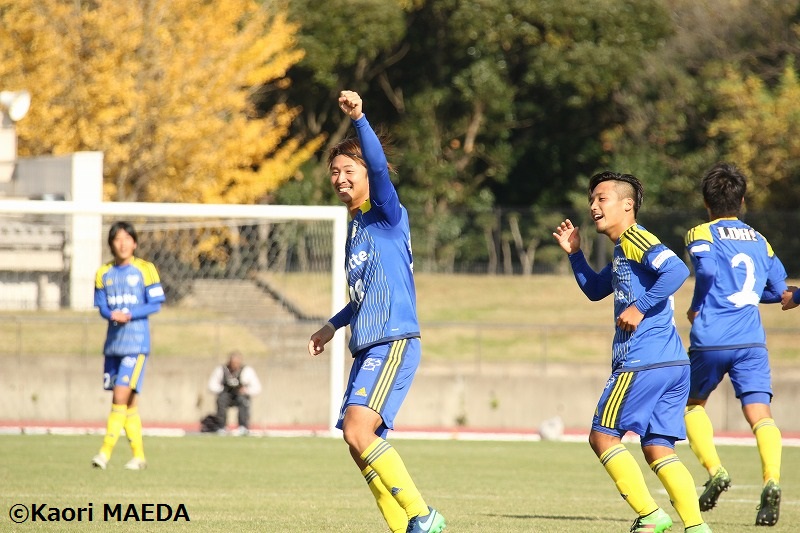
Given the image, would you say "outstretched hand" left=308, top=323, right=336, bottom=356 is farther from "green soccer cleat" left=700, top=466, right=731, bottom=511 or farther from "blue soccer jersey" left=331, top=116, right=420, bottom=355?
"green soccer cleat" left=700, top=466, right=731, bottom=511

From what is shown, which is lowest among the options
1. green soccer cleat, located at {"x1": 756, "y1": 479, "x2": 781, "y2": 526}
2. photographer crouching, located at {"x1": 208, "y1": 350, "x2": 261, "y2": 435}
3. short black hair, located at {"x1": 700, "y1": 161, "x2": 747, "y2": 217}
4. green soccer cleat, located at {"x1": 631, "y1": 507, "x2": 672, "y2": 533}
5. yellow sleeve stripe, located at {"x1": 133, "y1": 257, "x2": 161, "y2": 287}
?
photographer crouching, located at {"x1": 208, "y1": 350, "x2": 261, "y2": 435}

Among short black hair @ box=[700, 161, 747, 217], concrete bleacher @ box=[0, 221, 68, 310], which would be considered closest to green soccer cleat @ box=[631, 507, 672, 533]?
short black hair @ box=[700, 161, 747, 217]

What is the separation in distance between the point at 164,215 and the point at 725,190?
8.87m

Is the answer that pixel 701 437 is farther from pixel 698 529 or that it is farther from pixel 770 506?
pixel 698 529

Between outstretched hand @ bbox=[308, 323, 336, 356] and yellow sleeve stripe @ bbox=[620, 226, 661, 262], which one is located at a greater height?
yellow sleeve stripe @ bbox=[620, 226, 661, 262]

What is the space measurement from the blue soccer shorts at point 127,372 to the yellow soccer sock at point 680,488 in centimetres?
585

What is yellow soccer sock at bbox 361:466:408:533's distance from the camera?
20.7 ft

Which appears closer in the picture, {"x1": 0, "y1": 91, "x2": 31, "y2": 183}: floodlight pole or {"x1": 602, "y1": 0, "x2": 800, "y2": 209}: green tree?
{"x1": 0, "y1": 91, "x2": 31, "y2": 183}: floodlight pole

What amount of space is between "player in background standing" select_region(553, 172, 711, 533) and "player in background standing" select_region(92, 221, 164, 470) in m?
5.64

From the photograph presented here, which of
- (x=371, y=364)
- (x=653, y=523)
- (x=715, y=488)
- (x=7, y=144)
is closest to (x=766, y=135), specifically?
(x=7, y=144)

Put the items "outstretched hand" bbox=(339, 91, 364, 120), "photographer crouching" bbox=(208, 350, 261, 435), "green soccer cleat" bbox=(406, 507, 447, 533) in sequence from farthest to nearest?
"photographer crouching" bbox=(208, 350, 261, 435)
"green soccer cleat" bbox=(406, 507, 447, 533)
"outstretched hand" bbox=(339, 91, 364, 120)

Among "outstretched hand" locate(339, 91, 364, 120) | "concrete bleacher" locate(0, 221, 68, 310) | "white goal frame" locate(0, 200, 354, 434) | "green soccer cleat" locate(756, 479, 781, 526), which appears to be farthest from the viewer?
"concrete bleacher" locate(0, 221, 68, 310)

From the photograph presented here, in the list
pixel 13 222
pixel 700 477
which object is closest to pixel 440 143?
pixel 13 222

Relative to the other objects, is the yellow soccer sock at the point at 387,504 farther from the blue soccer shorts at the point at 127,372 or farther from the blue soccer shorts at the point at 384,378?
the blue soccer shorts at the point at 127,372
